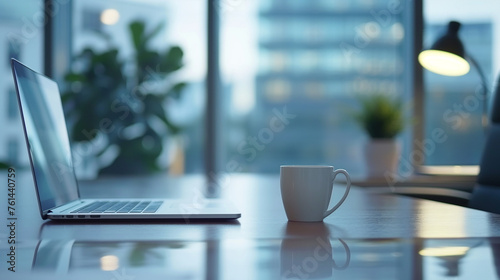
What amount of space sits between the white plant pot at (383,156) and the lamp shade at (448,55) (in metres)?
0.46

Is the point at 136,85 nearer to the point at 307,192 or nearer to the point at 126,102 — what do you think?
the point at 126,102

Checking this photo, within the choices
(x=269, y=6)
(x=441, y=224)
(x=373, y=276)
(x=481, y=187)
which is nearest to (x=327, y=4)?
(x=269, y=6)

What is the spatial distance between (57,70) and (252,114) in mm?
1247

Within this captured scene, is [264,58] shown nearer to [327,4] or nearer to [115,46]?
[327,4]

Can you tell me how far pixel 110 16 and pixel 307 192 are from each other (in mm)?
2867

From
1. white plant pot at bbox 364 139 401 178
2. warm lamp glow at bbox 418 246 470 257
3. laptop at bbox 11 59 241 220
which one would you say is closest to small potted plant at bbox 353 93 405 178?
white plant pot at bbox 364 139 401 178

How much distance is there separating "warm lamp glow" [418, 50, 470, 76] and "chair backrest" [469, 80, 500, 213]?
0.64 meters

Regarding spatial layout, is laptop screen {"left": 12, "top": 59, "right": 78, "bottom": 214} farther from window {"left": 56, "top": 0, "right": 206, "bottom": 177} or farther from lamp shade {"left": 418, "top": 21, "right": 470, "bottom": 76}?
window {"left": 56, "top": 0, "right": 206, "bottom": 177}

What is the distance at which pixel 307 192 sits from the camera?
0.67m

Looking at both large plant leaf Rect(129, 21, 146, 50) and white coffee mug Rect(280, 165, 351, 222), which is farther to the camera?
large plant leaf Rect(129, 21, 146, 50)

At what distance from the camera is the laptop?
0.67 m

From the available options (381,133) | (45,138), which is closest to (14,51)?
(381,133)

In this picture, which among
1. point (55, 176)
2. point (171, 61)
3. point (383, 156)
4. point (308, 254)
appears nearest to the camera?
point (308, 254)

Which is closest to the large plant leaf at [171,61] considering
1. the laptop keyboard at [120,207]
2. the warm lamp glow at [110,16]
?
the warm lamp glow at [110,16]
